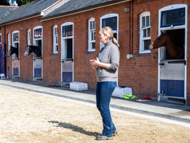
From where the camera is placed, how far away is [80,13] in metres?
17.6

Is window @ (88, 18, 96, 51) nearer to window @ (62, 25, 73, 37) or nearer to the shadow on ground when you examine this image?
window @ (62, 25, 73, 37)

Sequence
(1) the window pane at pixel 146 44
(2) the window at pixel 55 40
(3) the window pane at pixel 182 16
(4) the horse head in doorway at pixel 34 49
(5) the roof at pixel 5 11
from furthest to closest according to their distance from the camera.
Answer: (5) the roof at pixel 5 11 → (4) the horse head in doorway at pixel 34 49 → (2) the window at pixel 55 40 → (1) the window pane at pixel 146 44 → (3) the window pane at pixel 182 16

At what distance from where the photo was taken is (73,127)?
7301mm

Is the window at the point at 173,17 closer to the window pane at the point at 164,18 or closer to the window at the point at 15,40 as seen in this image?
the window pane at the point at 164,18

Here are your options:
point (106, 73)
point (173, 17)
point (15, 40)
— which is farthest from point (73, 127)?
point (15, 40)

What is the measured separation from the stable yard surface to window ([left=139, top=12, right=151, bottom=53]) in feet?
14.7

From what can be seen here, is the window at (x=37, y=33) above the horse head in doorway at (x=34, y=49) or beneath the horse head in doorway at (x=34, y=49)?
above

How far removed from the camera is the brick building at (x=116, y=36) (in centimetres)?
1181

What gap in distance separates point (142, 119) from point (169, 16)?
16.0 ft

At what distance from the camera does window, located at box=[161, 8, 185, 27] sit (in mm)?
11341

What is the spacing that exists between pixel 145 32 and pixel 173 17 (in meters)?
1.90

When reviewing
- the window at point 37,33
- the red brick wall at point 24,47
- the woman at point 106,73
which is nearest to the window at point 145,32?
the woman at point 106,73

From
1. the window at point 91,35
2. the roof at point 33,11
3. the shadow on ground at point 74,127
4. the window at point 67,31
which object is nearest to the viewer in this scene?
the shadow on ground at point 74,127

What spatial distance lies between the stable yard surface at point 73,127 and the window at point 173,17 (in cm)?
418
